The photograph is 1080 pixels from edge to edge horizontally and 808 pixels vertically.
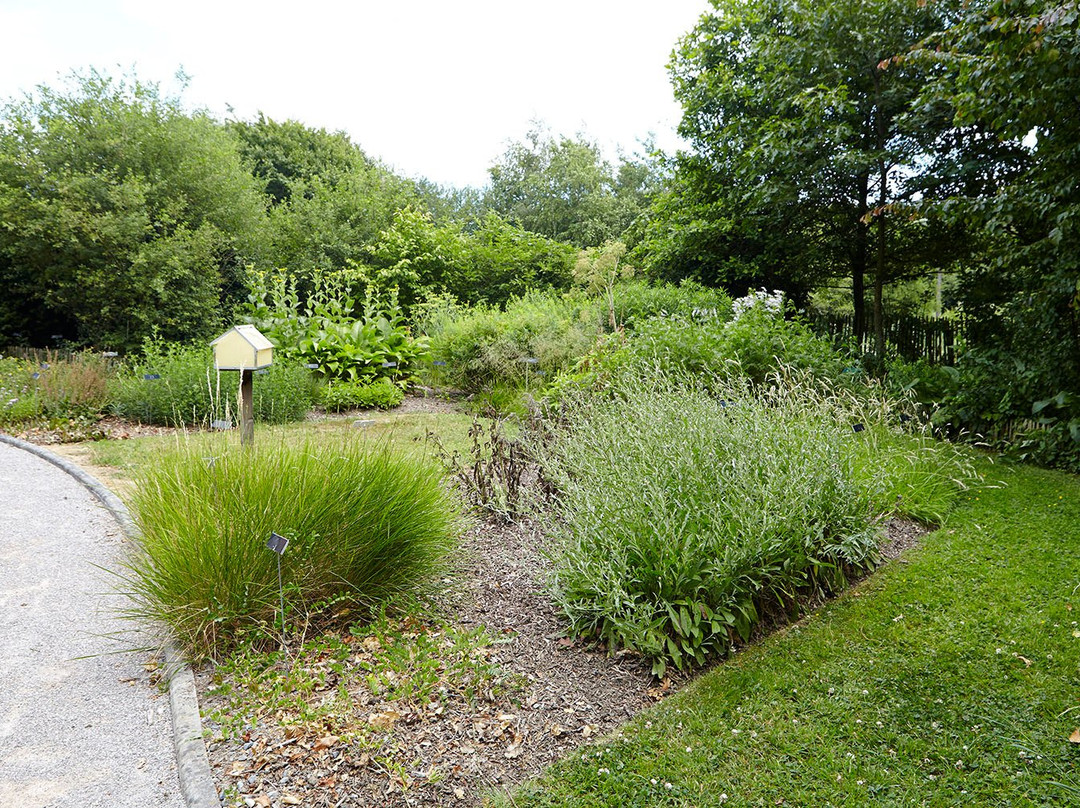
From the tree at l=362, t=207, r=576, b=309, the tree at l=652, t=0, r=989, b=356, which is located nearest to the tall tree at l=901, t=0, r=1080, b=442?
the tree at l=652, t=0, r=989, b=356

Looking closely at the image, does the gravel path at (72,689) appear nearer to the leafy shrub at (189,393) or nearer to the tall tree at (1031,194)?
the leafy shrub at (189,393)

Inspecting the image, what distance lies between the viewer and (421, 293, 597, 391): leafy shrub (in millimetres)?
8070

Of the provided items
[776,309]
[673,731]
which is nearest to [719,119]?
[776,309]

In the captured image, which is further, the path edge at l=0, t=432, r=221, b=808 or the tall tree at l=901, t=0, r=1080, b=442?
the tall tree at l=901, t=0, r=1080, b=442

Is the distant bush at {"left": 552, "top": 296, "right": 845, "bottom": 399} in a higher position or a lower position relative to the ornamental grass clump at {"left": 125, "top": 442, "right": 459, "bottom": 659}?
higher

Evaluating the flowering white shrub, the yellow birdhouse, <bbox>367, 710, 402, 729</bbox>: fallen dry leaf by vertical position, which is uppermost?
the flowering white shrub

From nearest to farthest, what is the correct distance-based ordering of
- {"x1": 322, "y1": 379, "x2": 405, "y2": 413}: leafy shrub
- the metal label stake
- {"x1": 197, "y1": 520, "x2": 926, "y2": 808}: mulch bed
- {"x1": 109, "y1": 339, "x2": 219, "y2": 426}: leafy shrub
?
{"x1": 197, "y1": 520, "x2": 926, "y2": 808}: mulch bed
the metal label stake
{"x1": 109, "y1": 339, "x2": 219, "y2": 426}: leafy shrub
{"x1": 322, "y1": 379, "x2": 405, "y2": 413}: leafy shrub


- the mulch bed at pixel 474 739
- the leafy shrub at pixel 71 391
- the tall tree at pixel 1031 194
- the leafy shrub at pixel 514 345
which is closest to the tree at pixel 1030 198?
the tall tree at pixel 1031 194

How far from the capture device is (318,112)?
68.0ft

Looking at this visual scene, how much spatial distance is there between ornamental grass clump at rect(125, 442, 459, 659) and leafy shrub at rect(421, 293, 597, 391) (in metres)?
4.84

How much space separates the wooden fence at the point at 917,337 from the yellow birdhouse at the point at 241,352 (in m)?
7.07

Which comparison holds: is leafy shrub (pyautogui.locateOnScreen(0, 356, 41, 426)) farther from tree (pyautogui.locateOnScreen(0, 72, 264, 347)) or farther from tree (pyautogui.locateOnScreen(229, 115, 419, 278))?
tree (pyautogui.locateOnScreen(229, 115, 419, 278))

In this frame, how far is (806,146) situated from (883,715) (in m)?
6.94

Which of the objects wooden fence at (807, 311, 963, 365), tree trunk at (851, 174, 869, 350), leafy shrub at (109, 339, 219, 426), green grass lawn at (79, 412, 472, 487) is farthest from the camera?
wooden fence at (807, 311, 963, 365)
